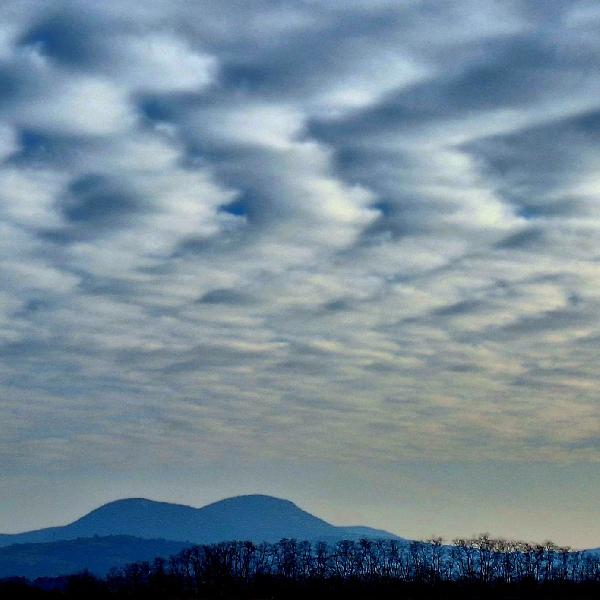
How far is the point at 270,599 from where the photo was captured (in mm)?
196875

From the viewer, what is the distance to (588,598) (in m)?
197

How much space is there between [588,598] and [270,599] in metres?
65.0
